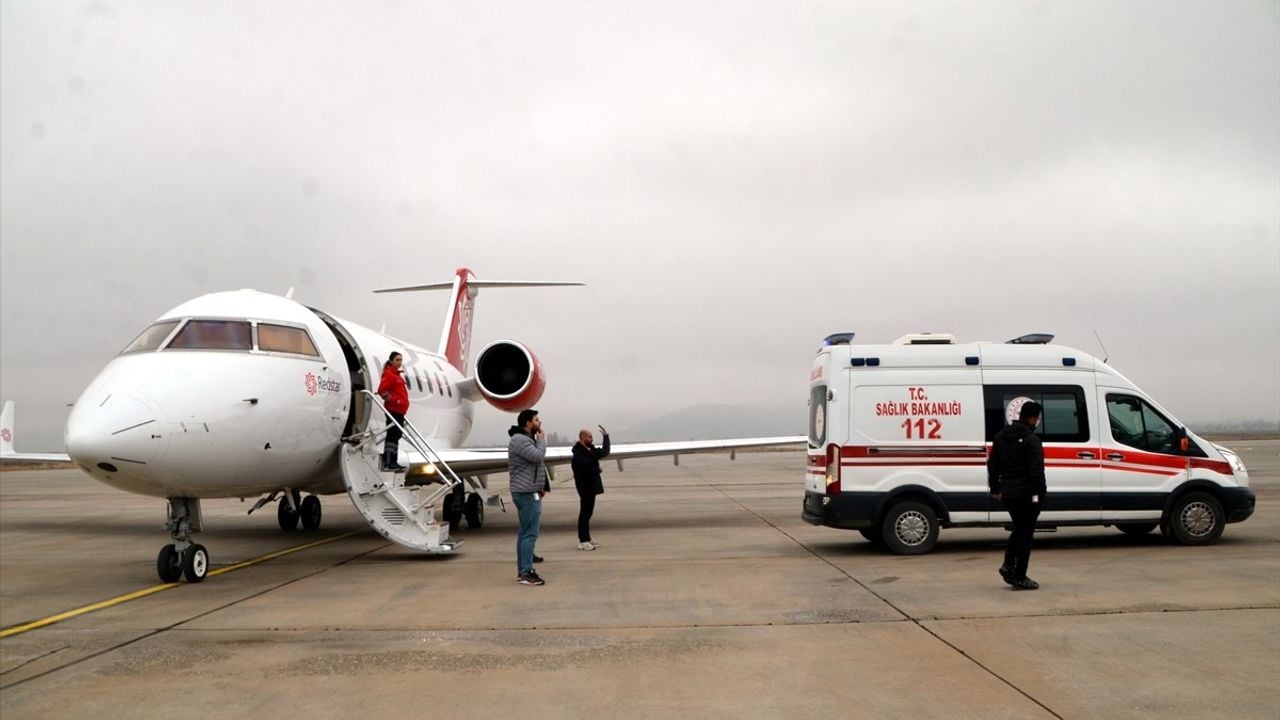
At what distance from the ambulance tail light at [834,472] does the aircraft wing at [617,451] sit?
383 centimetres

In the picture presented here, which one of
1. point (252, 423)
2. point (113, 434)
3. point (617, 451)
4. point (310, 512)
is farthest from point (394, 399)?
point (617, 451)

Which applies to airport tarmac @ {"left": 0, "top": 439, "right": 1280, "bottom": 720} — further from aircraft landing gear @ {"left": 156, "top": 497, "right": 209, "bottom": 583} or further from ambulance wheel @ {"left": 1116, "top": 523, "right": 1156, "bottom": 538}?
aircraft landing gear @ {"left": 156, "top": 497, "right": 209, "bottom": 583}

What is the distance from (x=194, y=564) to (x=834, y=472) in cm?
731

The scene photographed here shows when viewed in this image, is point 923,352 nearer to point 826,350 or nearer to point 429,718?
point 826,350

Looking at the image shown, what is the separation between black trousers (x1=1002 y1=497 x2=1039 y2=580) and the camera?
323 inches

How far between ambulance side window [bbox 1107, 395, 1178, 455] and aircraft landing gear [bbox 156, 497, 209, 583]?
1079 cm

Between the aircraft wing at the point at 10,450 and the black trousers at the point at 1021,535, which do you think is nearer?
the black trousers at the point at 1021,535

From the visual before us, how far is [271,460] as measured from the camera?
10680 millimetres

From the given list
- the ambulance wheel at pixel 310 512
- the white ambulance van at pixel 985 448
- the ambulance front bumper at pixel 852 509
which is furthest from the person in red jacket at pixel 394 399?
the ambulance front bumper at pixel 852 509

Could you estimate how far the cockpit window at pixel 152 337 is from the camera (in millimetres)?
9984

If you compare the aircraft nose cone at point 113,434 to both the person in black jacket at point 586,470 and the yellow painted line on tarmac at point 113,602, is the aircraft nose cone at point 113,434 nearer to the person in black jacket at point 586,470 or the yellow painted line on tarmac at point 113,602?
the yellow painted line on tarmac at point 113,602

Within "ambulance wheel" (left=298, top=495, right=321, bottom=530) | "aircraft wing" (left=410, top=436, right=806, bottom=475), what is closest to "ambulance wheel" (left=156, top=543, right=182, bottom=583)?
"aircraft wing" (left=410, top=436, right=806, bottom=475)

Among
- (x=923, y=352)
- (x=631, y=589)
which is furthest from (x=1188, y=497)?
(x=631, y=589)

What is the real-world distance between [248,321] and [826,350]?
710cm
